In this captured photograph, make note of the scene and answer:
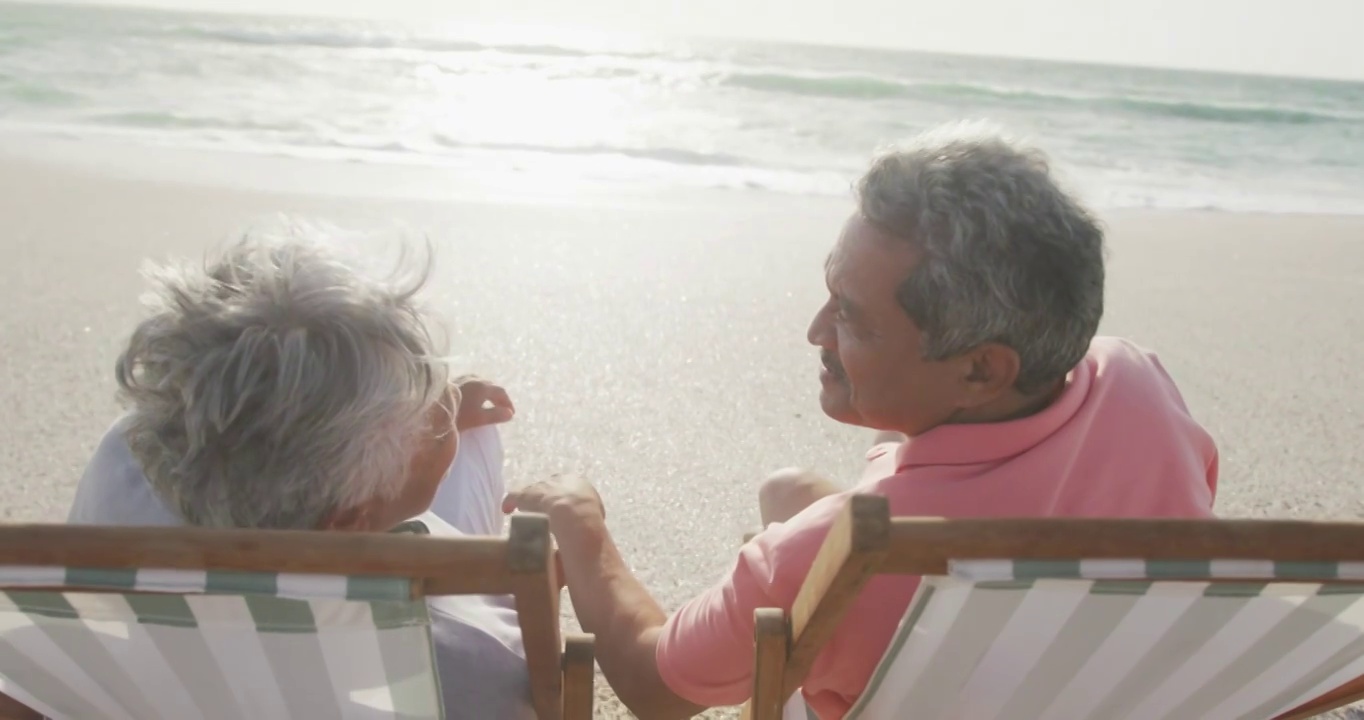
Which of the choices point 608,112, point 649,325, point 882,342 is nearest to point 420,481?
point 882,342

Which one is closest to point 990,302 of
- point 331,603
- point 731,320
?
point 331,603

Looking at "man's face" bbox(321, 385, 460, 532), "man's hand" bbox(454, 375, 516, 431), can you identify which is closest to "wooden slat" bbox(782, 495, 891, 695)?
"man's face" bbox(321, 385, 460, 532)

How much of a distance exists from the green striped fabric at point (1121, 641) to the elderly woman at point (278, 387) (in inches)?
27.4

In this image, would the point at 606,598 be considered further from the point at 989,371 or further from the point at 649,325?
the point at 649,325

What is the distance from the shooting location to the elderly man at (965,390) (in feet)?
5.41

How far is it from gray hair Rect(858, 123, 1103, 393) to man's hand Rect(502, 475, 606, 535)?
0.74 meters

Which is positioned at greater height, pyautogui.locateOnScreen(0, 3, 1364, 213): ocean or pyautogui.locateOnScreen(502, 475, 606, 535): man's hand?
pyautogui.locateOnScreen(502, 475, 606, 535): man's hand

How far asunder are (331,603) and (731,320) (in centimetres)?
408

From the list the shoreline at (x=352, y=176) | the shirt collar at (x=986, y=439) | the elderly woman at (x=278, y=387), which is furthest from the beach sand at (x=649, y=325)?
the shirt collar at (x=986, y=439)

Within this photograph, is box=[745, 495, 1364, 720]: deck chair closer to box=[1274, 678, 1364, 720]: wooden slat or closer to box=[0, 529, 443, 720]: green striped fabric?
box=[1274, 678, 1364, 720]: wooden slat

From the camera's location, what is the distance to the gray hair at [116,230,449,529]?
1.47 m

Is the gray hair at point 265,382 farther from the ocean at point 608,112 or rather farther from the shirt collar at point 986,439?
the ocean at point 608,112

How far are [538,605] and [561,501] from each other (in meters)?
0.86

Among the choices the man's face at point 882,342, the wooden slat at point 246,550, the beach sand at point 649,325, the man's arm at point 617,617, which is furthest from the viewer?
the beach sand at point 649,325
